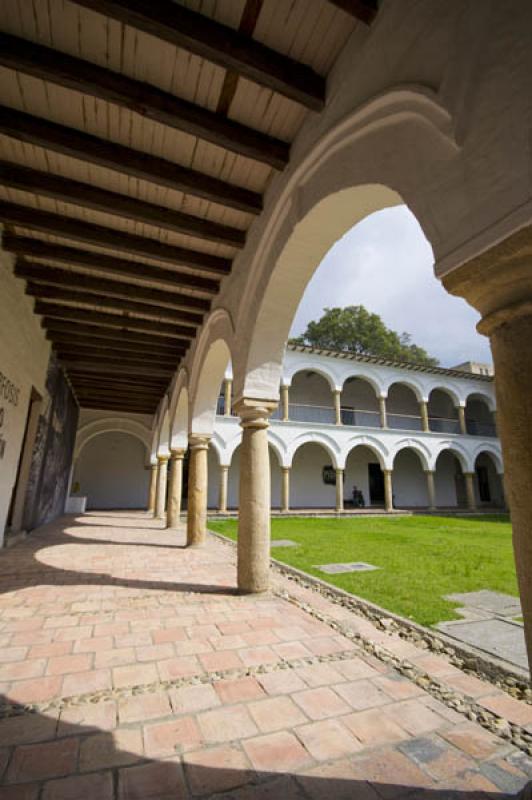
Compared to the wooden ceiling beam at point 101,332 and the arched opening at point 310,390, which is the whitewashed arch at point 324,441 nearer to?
the arched opening at point 310,390

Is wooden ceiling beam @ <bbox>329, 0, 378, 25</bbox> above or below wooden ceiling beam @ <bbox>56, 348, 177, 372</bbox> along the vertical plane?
below

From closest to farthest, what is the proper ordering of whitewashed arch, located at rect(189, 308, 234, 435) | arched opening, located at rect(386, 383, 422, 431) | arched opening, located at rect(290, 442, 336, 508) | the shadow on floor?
the shadow on floor, whitewashed arch, located at rect(189, 308, 234, 435), arched opening, located at rect(290, 442, 336, 508), arched opening, located at rect(386, 383, 422, 431)

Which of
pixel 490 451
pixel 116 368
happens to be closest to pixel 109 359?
pixel 116 368

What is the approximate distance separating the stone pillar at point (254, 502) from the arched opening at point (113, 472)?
48.8 feet

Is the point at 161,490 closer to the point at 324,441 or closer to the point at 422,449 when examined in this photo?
the point at 324,441

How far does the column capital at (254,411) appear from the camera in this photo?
177 inches

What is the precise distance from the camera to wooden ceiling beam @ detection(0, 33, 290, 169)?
2682 mm

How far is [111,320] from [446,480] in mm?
20760

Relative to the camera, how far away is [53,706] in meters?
2.09

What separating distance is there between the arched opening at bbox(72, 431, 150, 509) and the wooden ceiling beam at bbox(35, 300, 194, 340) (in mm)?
12147

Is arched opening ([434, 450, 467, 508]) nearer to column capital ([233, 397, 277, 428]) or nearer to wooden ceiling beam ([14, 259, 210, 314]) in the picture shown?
wooden ceiling beam ([14, 259, 210, 314])

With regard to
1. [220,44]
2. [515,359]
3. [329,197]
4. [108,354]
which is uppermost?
[108,354]

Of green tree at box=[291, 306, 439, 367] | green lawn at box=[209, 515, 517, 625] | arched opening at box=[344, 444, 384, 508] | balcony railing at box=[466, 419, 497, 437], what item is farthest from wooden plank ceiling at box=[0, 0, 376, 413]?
green tree at box=[291, 306, 439, 367]

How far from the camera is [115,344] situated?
8.43 meters
